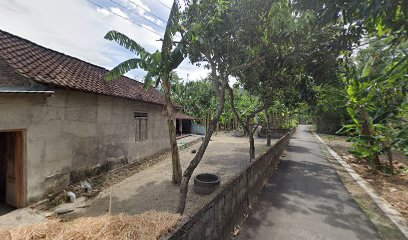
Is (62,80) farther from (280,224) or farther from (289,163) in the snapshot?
(289,163)

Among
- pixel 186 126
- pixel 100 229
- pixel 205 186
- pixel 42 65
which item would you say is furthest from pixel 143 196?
pixel 186 126

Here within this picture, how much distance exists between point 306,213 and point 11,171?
8.34 m

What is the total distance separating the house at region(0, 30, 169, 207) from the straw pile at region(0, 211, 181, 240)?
4056 mm

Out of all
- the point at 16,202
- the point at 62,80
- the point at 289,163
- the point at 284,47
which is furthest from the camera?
the point at 289,163

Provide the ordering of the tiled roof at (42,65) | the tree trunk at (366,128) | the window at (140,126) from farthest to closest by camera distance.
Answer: the window at (140,126) < the tree trunk at (366,128) < the tiled roof at (42,65)

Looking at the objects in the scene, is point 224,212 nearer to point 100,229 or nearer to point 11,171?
point 100,229

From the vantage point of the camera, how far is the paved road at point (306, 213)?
514 centimetres

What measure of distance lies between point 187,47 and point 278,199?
18.5 ft

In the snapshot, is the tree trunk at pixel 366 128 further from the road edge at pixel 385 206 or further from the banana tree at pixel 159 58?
the banana tree at pixel 159 58

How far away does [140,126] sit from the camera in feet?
39.1

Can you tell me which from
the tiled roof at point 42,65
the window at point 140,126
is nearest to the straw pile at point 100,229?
the tiled roof at point 42,65

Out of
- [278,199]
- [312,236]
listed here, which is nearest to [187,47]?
[278,199]

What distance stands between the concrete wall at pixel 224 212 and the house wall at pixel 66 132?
206 inches

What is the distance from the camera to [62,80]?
687cm
